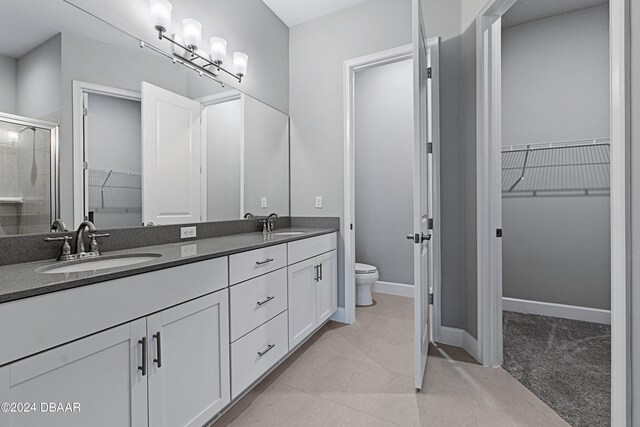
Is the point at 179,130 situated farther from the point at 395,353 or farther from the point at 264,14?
the point at 395,353

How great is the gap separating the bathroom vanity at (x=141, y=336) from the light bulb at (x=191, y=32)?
1.30m

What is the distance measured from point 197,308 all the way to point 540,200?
3.06m

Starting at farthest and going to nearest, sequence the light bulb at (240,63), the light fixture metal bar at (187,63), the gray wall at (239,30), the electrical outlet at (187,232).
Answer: the light bulb at (240,63)
the electrical outlet at (187,232)
the light fixture metal bar at (187,63)
the gray wall at (239,30)

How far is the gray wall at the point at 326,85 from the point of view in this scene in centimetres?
253

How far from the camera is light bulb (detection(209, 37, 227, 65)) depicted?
2.09m

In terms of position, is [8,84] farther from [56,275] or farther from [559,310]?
[559,310]

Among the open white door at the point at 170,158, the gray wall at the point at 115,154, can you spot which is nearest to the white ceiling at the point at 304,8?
the open white door at the point at 170,158

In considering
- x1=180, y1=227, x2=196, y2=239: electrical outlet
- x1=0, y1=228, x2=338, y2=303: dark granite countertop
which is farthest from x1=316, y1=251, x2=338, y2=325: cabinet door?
x1=0, y1=228, x2=338, y2=303: dark granite countertop

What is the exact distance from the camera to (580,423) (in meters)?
1.41

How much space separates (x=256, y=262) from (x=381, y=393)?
101 cm

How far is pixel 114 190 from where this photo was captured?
152cm

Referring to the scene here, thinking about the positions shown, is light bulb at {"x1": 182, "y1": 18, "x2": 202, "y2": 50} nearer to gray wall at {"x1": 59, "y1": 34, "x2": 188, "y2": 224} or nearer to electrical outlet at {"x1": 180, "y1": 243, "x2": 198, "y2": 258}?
gray wall at {"x1": 59, "y1": 34, "x2": 188, "y2": 224}

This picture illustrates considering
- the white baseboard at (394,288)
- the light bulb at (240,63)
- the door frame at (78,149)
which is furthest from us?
the white baseboard at (394,288)

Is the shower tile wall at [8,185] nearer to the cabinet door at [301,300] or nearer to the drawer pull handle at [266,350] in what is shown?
the drawer pull handle at [266,350]
